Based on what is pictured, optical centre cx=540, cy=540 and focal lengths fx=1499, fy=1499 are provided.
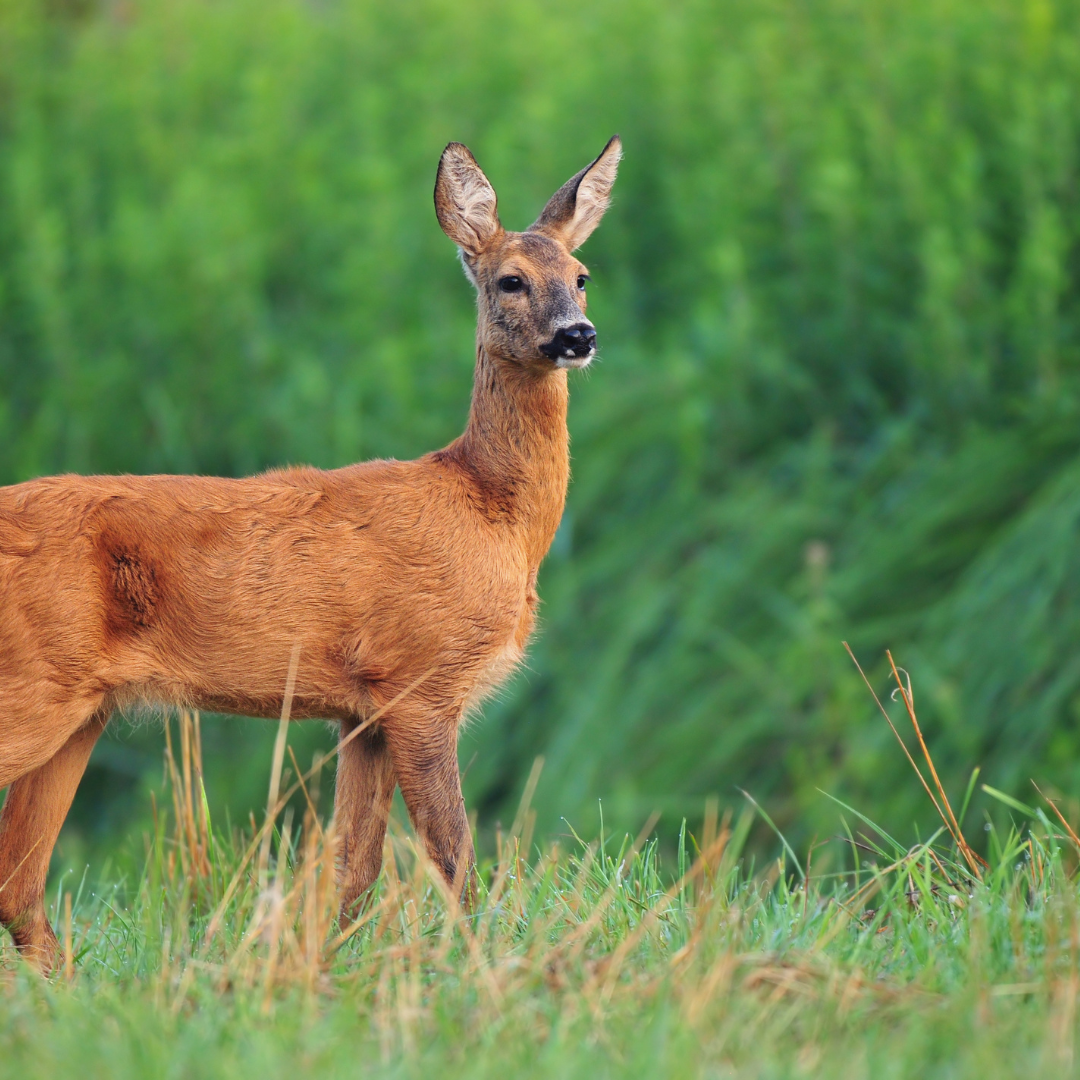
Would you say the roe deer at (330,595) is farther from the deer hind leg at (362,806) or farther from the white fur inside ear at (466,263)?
the white fur inside ear at (466,263)

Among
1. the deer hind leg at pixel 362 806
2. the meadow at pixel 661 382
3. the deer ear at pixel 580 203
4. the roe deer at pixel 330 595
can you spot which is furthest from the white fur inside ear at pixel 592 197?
the deer hind leg at pixel 362 806

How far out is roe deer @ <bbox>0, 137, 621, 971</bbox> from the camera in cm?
390

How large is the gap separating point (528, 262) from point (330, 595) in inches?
47.5

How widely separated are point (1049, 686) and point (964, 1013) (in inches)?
162

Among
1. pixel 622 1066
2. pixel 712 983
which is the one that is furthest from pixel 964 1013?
pixel 622 1066

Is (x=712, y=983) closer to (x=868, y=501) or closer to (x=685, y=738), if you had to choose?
(x=685, y=738)

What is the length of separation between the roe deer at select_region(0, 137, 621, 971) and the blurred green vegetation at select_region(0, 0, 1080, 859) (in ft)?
8.08

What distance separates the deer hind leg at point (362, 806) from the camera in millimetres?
4348

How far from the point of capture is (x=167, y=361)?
364 inches

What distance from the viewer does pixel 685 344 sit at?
27.9ft

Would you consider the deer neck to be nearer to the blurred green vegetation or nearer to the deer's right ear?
the deer's right ear

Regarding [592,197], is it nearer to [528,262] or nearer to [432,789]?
[528,262]

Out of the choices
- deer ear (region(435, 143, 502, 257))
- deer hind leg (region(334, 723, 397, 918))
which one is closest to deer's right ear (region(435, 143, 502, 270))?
deer ear (region(435, 143, 502, 257))

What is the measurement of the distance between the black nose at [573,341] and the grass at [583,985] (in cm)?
140
